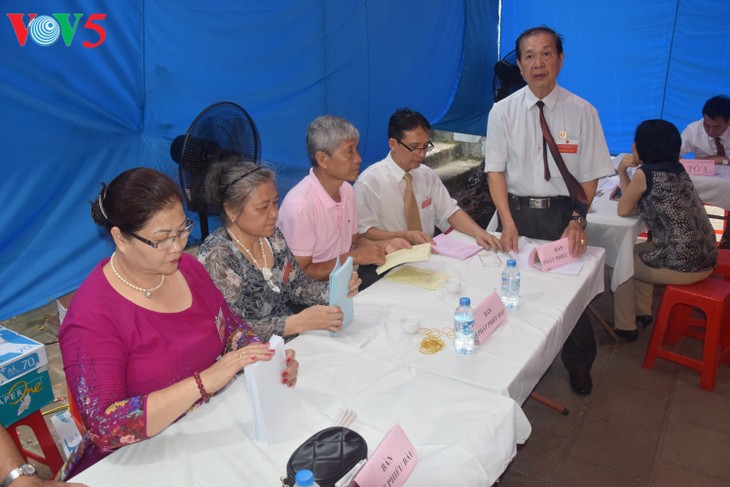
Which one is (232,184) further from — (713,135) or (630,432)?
(713,135)

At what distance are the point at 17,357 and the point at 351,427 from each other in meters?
1.43

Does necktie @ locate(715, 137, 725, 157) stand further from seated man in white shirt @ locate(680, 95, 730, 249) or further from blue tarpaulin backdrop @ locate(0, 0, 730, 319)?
blue tarpaulin backdrop @ locate(0, 0, 730, 319)

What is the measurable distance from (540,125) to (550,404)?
139 centimetres

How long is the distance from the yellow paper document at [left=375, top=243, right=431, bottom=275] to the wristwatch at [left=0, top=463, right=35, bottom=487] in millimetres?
1366

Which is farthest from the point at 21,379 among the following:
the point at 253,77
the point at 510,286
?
the point at 253,77

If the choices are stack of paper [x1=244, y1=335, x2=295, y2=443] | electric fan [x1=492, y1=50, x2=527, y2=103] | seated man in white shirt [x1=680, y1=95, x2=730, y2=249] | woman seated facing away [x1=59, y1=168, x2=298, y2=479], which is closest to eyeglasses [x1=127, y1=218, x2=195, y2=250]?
woman seated facing away [x1=59, y1=168, x2=298, y2=479]

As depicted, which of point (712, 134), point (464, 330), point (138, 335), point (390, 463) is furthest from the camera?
point (712, 134)

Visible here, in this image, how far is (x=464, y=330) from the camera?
1.74m

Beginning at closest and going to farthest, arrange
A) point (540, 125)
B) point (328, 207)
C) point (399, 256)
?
point (399, 256), point (328, 207), point (540, 125)

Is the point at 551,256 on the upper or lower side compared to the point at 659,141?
lower

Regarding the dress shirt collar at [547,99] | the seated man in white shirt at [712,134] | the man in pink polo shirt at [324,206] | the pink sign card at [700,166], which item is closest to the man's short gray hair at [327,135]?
the man in pink polo shirt at [324,206]

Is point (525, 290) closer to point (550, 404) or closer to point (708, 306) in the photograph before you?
point (550, 404)

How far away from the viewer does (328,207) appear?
8.38 feet

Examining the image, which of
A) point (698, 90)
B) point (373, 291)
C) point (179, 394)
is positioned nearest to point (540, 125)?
point (373, 291)
